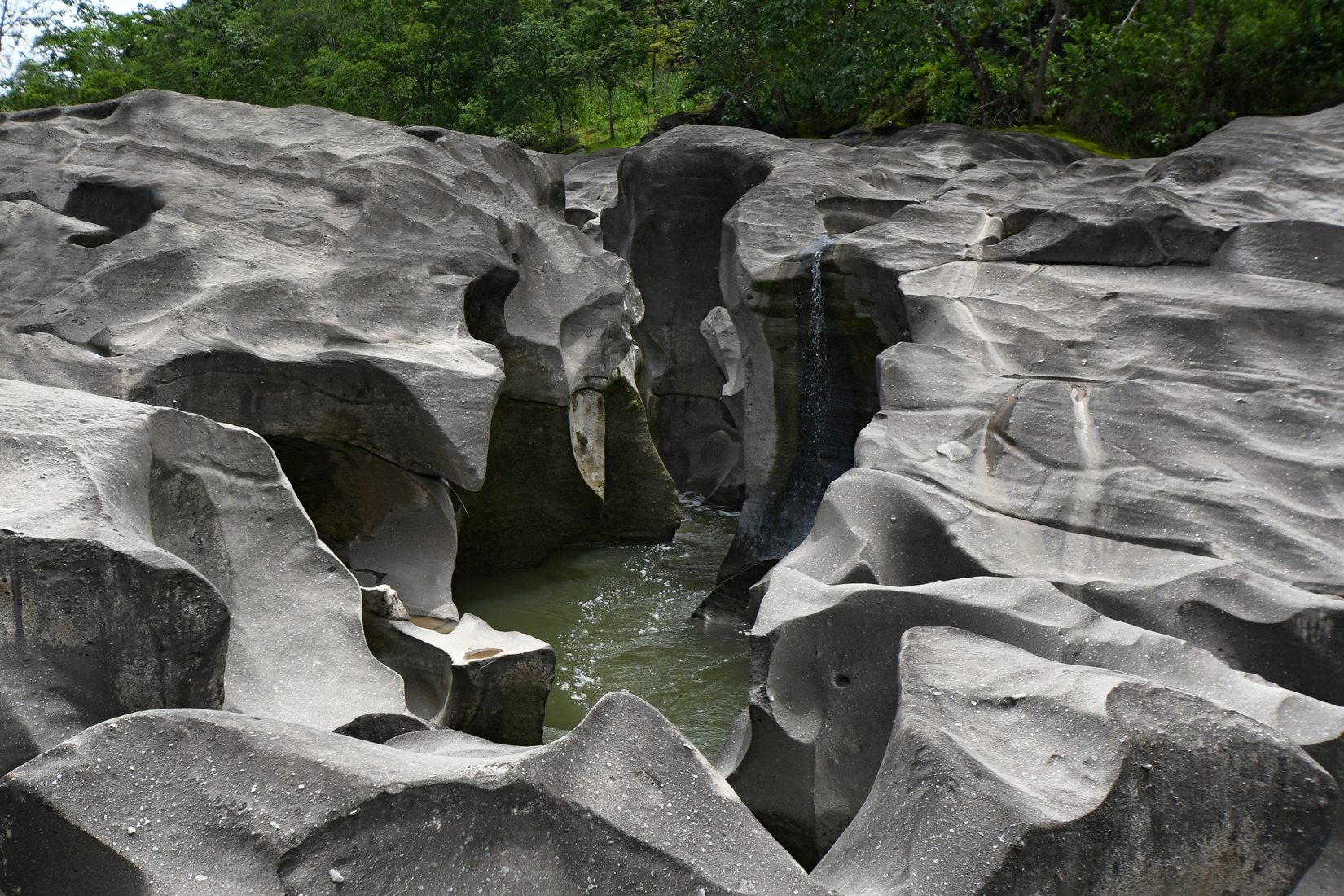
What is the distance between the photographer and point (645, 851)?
2.92 meters

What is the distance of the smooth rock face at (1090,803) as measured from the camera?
2.99 meters

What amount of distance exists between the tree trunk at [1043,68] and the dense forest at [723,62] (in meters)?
0.03

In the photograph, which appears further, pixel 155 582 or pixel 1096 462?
pixel 1096 462

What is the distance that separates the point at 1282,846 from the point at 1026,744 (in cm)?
72

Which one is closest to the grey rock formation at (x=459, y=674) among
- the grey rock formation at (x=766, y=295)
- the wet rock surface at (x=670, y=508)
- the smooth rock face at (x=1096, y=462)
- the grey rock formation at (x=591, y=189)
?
the wet rock surface at (x=670, y=508)

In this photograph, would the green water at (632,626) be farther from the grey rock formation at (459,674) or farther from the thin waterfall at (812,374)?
the thin waterfall at (812,374)

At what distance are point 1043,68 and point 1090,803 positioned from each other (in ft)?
41.7

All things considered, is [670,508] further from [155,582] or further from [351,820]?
[351,820]

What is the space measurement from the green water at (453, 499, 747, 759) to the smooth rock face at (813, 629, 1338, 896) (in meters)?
2.81

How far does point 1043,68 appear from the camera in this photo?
549 inches

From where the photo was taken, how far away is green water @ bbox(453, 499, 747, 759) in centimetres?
675

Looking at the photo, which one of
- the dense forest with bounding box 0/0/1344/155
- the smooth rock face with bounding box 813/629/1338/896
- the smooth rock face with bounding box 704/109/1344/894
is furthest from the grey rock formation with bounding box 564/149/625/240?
the smooth rock face with bounding box 813/629/1338/896

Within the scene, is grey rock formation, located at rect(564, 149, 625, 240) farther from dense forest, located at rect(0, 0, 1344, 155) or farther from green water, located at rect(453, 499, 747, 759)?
green water, located at rect(453, 499, 747, 759)

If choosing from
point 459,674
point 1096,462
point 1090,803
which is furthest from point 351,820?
point 1096,462
